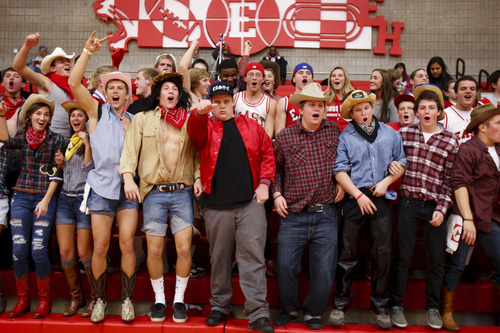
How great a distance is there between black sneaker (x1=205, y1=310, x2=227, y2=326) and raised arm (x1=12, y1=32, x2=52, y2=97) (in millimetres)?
2734

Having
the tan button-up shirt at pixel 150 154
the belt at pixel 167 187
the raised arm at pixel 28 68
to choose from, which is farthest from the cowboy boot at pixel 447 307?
the raised arm at pixel 28 68

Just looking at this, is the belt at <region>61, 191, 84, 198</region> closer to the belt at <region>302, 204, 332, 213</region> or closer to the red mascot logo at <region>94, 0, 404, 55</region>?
the belt at <region>302, 204, 332, 213</region>

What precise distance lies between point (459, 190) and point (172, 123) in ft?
7.93

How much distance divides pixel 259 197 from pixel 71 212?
1.65m

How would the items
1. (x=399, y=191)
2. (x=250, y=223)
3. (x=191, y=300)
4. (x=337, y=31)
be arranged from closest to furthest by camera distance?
(x=250, y=223), (x=399, y=191), (x=191, y=300), (x=337, y=31)

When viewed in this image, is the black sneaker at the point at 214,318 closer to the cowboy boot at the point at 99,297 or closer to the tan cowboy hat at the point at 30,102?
the cowboy boot at the point at 99,297

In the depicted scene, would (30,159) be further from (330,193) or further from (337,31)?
(337,31)

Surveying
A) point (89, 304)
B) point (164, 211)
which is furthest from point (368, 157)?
→ point (89, 304)

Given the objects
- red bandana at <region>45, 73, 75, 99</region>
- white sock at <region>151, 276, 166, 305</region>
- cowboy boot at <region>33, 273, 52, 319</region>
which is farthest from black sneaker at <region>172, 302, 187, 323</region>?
red bandana at <region>45, 73, 75, 99</region>

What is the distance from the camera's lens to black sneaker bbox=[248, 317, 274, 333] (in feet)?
9.82

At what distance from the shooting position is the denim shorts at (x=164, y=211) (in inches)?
125

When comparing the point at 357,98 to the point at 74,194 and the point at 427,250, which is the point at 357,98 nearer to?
the point at 427,250

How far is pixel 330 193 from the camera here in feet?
10.8

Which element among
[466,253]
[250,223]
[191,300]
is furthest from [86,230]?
[466,253]
